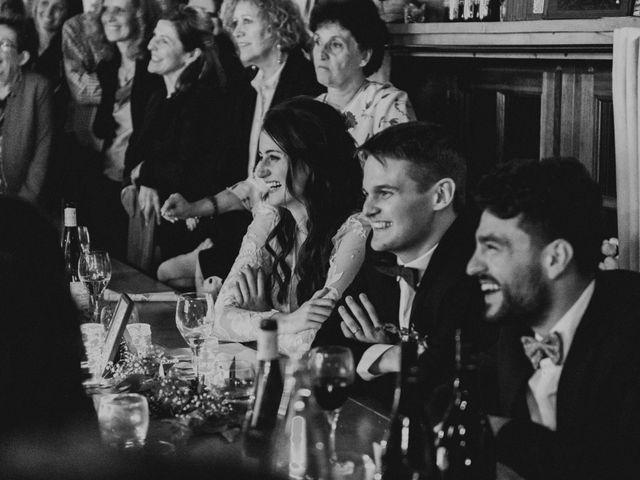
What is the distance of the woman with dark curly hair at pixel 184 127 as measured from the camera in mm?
5621

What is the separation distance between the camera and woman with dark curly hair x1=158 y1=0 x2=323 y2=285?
5121mm

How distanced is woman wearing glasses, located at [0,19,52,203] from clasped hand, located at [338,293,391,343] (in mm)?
4806

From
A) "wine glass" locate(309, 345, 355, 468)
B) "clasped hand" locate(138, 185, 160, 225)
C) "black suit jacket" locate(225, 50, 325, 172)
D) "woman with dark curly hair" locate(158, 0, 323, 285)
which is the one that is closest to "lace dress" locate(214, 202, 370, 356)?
"wine glass" locate(309, 345, 355, 468)

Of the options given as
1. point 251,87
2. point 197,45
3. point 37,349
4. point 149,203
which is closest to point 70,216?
point 251,87

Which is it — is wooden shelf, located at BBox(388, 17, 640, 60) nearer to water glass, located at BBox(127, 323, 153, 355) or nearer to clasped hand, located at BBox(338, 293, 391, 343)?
clasped hand, located at BBox(338, 293, 391, 343)

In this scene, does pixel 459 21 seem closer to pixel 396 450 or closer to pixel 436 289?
pixel 436 289

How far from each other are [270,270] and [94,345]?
112cm

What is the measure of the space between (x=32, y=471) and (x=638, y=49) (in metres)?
2.59

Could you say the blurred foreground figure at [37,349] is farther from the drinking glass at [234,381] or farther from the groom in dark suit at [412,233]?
the groom in dark suit at [412,233]

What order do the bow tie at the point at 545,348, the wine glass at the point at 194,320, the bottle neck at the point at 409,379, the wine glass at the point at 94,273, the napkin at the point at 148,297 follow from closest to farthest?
1. the bottle neck at the point at 409,379
2. the bow tie at the point at 545,348
3. the wine glass at the point at 194,320
4. the wine glass at the point at 94,273
5. the napkin at the point at 148,297

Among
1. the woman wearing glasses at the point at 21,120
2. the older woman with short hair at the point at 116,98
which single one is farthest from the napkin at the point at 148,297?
the woman wearing glasses at the point at 21,120

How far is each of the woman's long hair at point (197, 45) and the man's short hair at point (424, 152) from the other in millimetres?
2985

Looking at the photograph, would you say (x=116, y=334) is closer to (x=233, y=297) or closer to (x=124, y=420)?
(x=124, y=420)

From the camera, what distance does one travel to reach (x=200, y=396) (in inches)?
87.7
